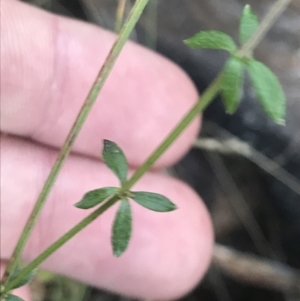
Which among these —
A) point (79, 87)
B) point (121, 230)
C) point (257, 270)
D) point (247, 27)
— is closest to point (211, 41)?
point (247, 27)

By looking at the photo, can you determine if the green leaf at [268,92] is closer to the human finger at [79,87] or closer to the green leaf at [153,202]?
the green leaf at [153,202]

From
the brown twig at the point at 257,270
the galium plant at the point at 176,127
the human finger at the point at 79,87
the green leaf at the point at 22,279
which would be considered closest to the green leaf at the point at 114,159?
the galium plant at the point at 176,127

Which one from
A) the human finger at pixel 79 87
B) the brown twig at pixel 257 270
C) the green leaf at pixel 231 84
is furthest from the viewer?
the brown twig at pixel 257 270

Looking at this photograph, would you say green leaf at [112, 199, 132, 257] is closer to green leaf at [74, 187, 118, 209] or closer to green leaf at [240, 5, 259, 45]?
green leaf at [74, 187, 118, 209]

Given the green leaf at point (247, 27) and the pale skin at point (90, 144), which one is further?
the pale skin at point (90, 144)

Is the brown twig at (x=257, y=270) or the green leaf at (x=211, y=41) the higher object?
the brown twig at (x=257, y=270)

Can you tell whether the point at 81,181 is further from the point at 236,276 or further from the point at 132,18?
the point at 132,18

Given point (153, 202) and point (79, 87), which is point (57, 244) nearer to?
point (153, 202)

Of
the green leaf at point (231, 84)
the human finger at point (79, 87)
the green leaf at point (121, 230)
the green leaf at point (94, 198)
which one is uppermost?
the human finger at point (79, 87)
